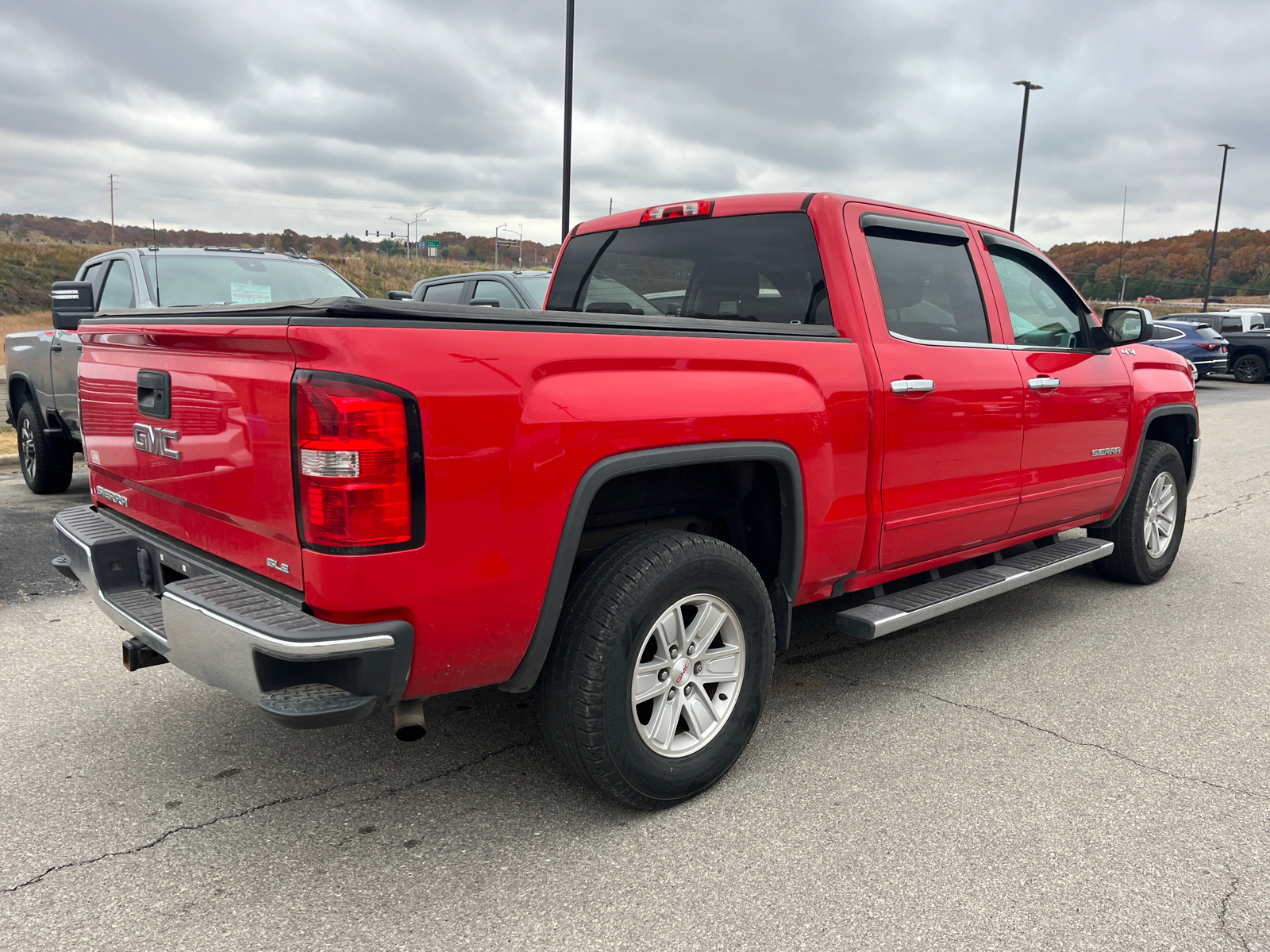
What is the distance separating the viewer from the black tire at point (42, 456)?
24.0ft

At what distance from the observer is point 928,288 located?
3.90 meters

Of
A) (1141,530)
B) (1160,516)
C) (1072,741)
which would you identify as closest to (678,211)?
(1072,741)

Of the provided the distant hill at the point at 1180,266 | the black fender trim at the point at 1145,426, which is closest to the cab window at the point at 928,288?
the black fender trim at the point at 1145,426

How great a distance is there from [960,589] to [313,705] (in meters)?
2.76

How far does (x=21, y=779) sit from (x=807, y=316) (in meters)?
3.10

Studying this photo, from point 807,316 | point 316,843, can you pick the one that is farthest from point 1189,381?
point 316,843

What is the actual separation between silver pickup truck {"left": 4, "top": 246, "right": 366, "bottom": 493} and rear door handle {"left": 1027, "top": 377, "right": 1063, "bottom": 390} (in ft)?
15.5

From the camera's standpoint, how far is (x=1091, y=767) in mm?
3188

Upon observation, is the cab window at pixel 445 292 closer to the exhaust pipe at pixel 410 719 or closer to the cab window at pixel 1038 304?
the cab window at pixel 1038 304

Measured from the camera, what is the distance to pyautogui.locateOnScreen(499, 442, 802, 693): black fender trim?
2.54 meters

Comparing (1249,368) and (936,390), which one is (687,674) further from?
(1249,368)

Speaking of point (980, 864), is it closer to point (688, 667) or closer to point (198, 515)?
point (688, 667)

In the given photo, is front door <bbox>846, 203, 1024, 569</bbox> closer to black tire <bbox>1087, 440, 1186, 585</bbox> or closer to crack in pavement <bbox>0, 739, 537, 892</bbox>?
black tire <bbox>1087, 440, 1186, 585</bbox>

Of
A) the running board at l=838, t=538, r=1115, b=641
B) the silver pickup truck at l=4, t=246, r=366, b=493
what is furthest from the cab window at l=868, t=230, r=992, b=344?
the silver pickup truck at l=4, t=246, r=366, b=493
